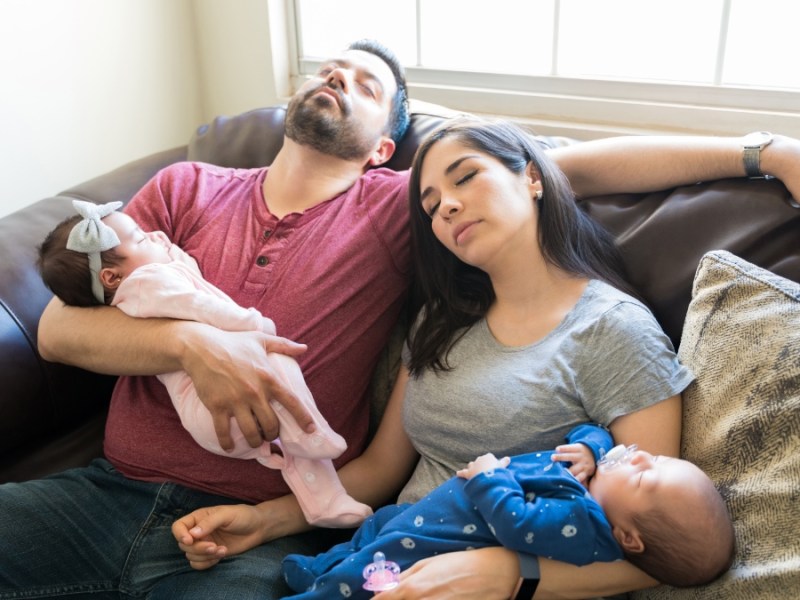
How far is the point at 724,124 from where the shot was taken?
1965mm

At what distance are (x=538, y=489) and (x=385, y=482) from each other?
0.48 meters

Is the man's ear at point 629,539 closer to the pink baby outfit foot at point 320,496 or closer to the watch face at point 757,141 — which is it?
the pink baby outfit foot at point 320,496

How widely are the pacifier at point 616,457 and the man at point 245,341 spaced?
0.54 m

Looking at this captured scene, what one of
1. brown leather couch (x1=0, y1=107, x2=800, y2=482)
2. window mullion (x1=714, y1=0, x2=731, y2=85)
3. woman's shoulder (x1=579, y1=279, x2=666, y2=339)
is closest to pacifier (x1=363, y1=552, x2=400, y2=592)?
woman's shoulder (x1=579, y1=279, x2=666, y2=339)

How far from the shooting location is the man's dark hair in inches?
74.1

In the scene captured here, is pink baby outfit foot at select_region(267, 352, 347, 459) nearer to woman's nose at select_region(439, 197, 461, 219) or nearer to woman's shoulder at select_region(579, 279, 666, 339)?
woman's nose at select_region(439, 197, 461, 219)

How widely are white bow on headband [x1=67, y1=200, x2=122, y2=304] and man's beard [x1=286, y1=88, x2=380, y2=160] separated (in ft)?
1.62

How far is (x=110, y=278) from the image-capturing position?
1.51m

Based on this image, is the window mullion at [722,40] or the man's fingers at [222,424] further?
the window mullion at [722,40]

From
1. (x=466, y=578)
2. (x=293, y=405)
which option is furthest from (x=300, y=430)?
(x=466, y=578)

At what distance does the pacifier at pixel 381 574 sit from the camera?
1187 millimetres

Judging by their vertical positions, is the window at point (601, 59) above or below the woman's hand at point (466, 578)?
above

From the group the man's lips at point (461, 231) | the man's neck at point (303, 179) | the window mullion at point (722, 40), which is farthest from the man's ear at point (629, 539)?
the window mullion at point (722, 40)

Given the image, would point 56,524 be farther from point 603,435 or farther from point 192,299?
point 603,435
